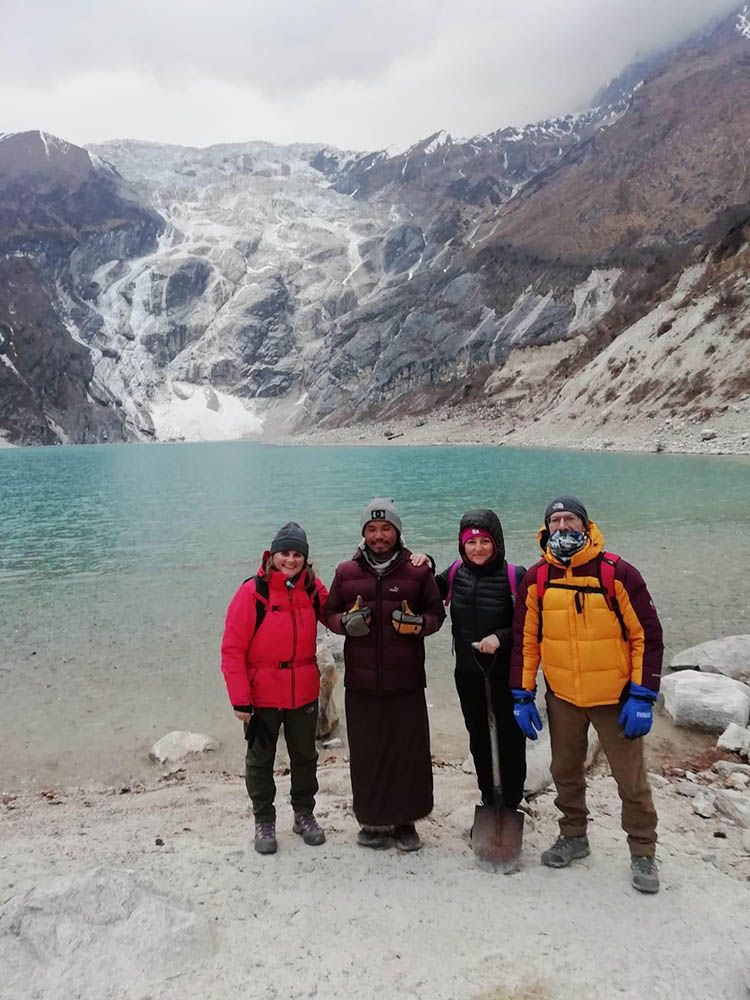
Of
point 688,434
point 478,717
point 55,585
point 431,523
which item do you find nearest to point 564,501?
point 478,717

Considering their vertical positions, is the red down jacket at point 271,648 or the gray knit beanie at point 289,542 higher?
the gray knit beanie at point 289,542

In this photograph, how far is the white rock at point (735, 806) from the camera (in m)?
4.90

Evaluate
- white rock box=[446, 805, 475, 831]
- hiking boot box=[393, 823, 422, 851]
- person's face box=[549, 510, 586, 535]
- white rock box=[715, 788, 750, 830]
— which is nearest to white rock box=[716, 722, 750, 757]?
white rock box=[715, 788, 750, 830]

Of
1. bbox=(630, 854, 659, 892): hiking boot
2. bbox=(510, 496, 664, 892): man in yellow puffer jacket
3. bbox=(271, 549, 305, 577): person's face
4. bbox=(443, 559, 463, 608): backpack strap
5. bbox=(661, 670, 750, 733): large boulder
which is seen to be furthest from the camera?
bbox=(661, 670, 750, 733): large boulder

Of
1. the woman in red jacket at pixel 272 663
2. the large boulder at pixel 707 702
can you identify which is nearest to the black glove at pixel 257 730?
the woman in red jacket at pixel 272 663

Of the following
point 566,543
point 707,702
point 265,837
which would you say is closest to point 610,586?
point 566,543

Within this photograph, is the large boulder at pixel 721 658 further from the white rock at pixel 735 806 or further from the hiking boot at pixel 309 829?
the hiking boot at pixel 309 829

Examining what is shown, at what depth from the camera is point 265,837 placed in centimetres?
457

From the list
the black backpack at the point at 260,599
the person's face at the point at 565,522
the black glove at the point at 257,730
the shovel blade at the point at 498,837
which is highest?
the person's face at the point at 565,522

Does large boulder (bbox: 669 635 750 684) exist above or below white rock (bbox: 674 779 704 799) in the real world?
below

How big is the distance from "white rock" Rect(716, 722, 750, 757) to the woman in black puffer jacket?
2.99 metres

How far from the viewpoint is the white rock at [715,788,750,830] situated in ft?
16.1

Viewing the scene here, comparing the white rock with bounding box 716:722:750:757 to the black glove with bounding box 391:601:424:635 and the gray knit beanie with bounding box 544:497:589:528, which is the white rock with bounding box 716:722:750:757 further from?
the black glove with bounding box 391:601:424:635

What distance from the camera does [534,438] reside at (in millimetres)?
70125
